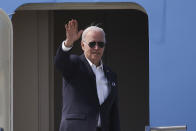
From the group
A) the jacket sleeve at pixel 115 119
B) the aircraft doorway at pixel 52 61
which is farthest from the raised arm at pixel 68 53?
the aircraft doorway at pixel 52 61

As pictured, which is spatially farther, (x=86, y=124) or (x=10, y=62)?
(x=86, y=124)

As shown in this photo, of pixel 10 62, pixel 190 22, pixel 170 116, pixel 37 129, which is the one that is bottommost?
pixel 37 129

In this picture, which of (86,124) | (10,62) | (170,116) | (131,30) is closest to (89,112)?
(86,124)

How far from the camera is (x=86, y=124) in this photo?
309 cm

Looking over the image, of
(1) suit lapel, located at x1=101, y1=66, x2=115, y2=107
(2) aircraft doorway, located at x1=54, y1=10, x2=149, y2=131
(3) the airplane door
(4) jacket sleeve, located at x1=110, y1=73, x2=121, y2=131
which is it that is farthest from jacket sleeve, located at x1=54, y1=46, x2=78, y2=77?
(2) aircraft doorway, located at x1=54, y1=10, x2=149, y2=131

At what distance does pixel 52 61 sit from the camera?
521 centimetres

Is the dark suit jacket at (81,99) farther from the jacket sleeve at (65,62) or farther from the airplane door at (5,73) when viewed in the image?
the airplane door at (5,73)

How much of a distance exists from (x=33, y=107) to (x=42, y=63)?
46 centimetres

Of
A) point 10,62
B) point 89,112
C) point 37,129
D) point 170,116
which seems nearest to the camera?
point 10,62

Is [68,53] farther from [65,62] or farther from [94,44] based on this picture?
[94,44]

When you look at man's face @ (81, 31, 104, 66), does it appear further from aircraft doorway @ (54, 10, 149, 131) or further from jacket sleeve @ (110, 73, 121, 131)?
aircraft doorway @ (54, 10, 149, 131)

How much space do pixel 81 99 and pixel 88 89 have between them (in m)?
0.08

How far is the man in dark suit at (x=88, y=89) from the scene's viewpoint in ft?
10.2

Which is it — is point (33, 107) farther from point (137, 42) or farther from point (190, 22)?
point (190, 22)
